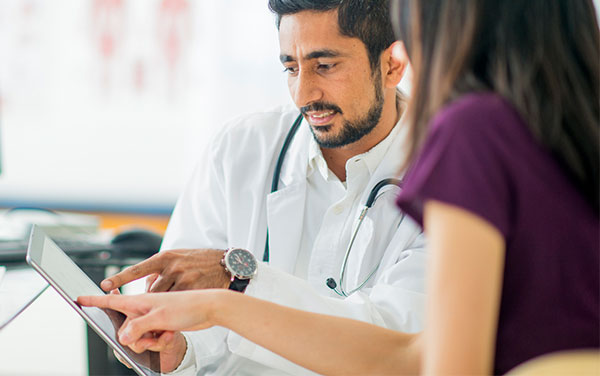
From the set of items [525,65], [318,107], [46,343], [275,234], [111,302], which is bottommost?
[46,343]

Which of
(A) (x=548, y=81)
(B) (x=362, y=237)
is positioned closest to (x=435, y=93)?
(A) (x=548, y=81)

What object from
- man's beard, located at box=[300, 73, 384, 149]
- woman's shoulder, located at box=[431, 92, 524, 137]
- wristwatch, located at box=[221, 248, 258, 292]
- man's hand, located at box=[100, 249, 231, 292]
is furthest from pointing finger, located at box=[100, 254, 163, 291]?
woman's shoulder, located at box=[431, 92, 524, 137]

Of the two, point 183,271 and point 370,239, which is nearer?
point 183,271

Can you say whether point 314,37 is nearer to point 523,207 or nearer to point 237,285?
point 237,285

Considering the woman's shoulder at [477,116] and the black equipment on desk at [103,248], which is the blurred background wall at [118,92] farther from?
the woman's shoulder at [477,116]

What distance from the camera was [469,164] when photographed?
0.64 metres

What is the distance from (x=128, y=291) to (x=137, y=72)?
129cm

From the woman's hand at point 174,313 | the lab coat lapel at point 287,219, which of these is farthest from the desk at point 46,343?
the woman's hand at point 174,313

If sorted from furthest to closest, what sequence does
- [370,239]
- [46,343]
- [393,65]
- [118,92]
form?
[118,92], [46,343], [393,65], [370,239]

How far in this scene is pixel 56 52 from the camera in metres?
3.61

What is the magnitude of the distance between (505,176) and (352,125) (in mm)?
915

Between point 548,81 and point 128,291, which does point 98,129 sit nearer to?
point 128,291

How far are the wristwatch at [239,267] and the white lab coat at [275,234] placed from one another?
0.02 metres

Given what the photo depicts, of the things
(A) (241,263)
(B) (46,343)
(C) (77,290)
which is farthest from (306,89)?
(B) (46,343)
